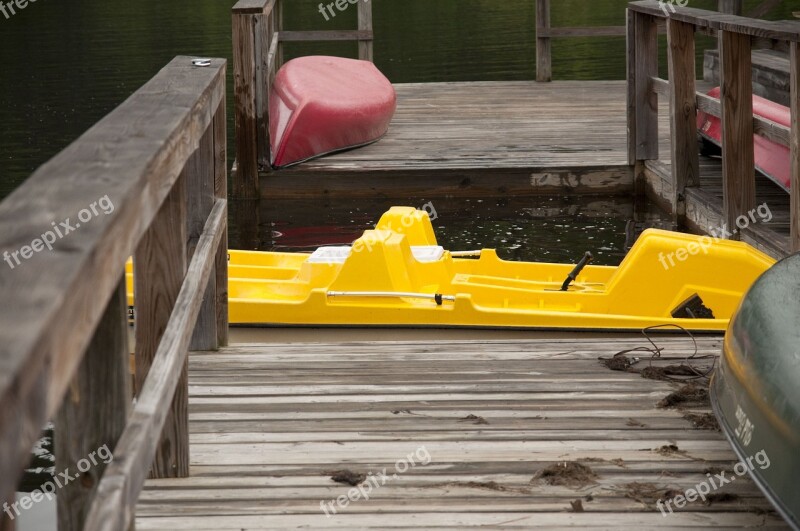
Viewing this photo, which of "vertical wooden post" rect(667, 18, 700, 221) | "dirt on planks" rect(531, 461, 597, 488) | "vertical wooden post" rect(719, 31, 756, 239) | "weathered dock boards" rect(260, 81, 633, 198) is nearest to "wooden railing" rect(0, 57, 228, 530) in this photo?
"dirt on planks" rect(531, 461, 597, 488)

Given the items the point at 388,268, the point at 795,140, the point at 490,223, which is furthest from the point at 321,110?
the point at 795,140

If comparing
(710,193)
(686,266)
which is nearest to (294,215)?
(710,193)

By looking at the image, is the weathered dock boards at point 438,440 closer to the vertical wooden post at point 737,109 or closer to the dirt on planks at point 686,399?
the dirt on planks at point 686,399

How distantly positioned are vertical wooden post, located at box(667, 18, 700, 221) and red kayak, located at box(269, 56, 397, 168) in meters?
3.09

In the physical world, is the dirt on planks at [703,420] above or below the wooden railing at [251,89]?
below

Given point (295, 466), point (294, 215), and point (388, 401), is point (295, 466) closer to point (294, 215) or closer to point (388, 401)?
point (388, 401)

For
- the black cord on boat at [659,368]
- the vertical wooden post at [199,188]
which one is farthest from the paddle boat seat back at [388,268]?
the vertical wooden post at [199,188]

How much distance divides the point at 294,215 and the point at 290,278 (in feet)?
11.6

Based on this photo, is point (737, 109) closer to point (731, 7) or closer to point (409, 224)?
point (409, 224)

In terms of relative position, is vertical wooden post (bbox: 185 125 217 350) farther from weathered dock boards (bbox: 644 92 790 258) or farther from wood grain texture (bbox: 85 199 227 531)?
weathered dock boards (bbox: 644 92 790 258)

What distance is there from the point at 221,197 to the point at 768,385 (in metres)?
1.95

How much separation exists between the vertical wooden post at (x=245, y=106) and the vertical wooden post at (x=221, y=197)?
5083 mm

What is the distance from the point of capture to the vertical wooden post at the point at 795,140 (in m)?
5.29

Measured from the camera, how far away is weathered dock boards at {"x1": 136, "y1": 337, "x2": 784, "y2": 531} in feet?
9.50
